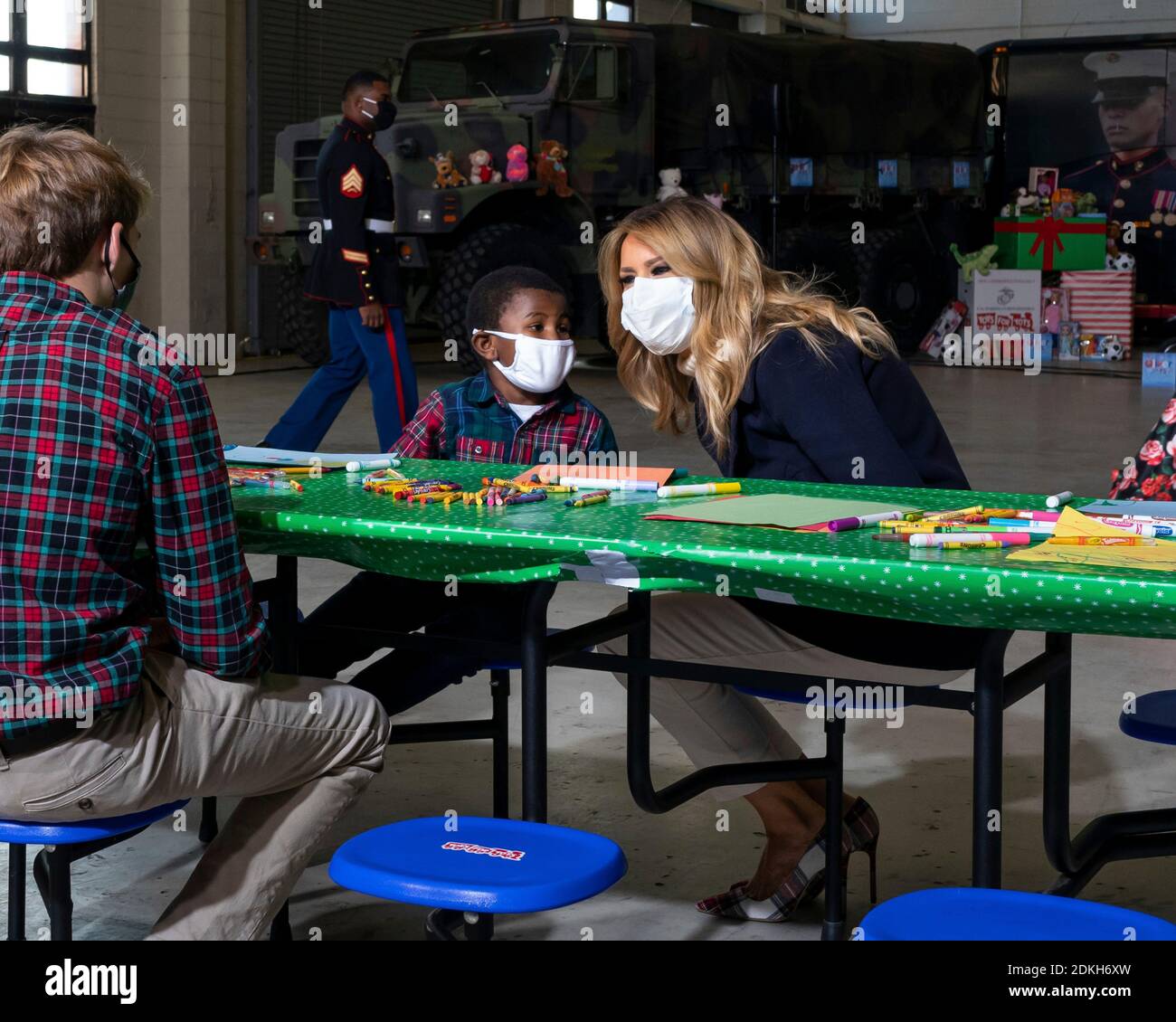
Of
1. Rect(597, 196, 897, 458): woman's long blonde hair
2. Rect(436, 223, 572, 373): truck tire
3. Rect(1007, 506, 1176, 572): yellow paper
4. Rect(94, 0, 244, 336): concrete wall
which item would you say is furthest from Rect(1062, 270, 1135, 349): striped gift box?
Rect(1007, 506, 1176, 572): yellow paper

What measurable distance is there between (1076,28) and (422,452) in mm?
17500

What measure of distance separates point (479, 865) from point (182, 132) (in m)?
10.6

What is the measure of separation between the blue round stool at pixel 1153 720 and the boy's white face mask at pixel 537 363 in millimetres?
1153

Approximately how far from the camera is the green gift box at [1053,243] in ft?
42.2

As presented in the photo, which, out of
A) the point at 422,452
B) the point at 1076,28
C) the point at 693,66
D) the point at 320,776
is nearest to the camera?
the point at 320,776

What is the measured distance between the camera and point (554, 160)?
9781 millimetres

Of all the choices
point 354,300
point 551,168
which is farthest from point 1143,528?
point 551,168

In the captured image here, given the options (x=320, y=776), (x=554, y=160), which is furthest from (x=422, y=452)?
(x=554, y=160)

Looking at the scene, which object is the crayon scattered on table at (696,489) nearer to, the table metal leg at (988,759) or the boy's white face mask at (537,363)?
the table metal leg at (988,759)

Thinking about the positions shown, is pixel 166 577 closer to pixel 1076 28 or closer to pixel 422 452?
pixel 422 452

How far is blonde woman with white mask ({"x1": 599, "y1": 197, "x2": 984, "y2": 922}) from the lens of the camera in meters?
2.28

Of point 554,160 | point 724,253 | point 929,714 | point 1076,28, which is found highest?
point 1076,28

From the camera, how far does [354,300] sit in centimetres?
607

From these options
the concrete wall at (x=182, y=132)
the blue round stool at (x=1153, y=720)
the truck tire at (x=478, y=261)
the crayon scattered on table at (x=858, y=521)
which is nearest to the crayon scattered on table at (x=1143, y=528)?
the crayon scattered on table at (x=858, y=521)
